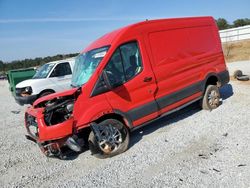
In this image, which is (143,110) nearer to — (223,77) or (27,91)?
(223,77)

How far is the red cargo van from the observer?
17.5 feet

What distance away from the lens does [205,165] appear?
459 centimetres

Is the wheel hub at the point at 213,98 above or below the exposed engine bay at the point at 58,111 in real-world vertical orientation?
below

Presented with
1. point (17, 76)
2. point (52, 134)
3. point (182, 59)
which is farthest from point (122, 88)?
point (17, 76)

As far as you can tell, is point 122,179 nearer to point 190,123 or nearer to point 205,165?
point 205,165

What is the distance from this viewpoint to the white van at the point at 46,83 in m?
12.1

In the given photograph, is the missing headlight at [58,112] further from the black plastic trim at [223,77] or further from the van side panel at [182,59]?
the black plastic trim at [223,77]

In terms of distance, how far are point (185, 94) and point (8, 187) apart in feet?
14.3

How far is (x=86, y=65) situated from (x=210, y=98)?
3.62 meters

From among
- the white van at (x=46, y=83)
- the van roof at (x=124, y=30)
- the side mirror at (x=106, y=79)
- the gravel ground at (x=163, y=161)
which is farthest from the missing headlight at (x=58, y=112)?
the white van at (x=46, y=83)

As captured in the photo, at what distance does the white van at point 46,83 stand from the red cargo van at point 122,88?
605cm

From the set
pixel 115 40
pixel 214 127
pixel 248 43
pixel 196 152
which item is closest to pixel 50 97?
pixel 115 40

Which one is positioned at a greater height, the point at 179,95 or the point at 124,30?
the point at 124,30

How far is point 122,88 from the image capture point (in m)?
5.71
